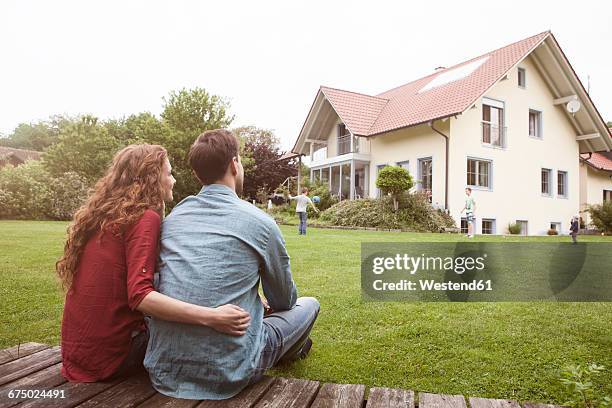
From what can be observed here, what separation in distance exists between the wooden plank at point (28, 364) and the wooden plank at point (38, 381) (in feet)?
0.16

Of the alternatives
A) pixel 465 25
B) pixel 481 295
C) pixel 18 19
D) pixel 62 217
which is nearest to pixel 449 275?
pixel 481 295

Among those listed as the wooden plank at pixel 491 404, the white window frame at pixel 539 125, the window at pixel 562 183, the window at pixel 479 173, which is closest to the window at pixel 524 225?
the window at pixel 479 173

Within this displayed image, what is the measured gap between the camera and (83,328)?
195 centimetres

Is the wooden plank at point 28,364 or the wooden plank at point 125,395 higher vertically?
the wooden plank at point 125,395

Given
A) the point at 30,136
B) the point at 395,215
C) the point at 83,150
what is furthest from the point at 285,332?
the point at 30,136

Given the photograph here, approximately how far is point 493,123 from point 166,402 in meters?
19.0

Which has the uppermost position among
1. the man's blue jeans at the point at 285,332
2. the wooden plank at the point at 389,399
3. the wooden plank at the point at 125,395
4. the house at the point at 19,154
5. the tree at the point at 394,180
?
the house at the point at 19,154

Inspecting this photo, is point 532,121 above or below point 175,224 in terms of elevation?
above

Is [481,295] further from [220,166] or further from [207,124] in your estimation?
[207,124]

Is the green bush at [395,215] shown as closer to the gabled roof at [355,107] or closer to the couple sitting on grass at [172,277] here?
the gabled roof at [355,107]

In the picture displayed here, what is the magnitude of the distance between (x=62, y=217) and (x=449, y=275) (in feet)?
71.8

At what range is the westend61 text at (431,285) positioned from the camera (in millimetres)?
4914

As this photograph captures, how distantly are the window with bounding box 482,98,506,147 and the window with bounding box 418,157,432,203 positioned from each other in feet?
7.65

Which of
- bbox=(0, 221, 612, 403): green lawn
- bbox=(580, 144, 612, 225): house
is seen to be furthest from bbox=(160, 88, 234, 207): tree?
bbox=(0, 221, 612, 403): green lawn
